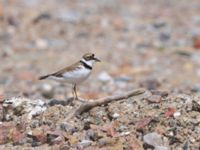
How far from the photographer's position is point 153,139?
788 centimetres

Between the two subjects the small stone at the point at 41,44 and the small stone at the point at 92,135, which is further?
the small stone at the point at 41,44

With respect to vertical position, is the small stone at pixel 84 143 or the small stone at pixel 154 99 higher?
the small stone at pixel 154 99

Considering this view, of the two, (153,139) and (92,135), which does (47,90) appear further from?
(153,139)

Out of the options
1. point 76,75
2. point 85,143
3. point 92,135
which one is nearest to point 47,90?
point 76,75

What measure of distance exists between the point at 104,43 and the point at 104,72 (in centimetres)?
228

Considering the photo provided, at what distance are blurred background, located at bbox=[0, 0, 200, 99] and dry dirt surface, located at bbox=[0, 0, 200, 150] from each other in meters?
0.02

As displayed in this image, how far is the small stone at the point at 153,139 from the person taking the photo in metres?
7.81

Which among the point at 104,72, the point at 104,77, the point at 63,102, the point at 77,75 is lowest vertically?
the point at 63,102

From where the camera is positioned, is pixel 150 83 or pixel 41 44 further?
pixel 41 44

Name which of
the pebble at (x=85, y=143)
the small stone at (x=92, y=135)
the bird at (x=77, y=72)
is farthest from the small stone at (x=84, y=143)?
the bird at (x=77, y=72)

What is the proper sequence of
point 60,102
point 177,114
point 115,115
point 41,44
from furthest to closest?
1. point 41,44
2. point 60,102
3. point 115,115
4. point 177,114

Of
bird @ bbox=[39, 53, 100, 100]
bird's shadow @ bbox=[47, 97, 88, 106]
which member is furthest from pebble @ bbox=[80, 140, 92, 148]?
bird @ bbox=[39, 53, 100, 100]

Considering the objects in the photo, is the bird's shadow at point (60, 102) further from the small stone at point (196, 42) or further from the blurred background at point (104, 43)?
the small stone at point (196, 42)

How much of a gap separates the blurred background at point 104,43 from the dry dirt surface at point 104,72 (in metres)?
0.02
